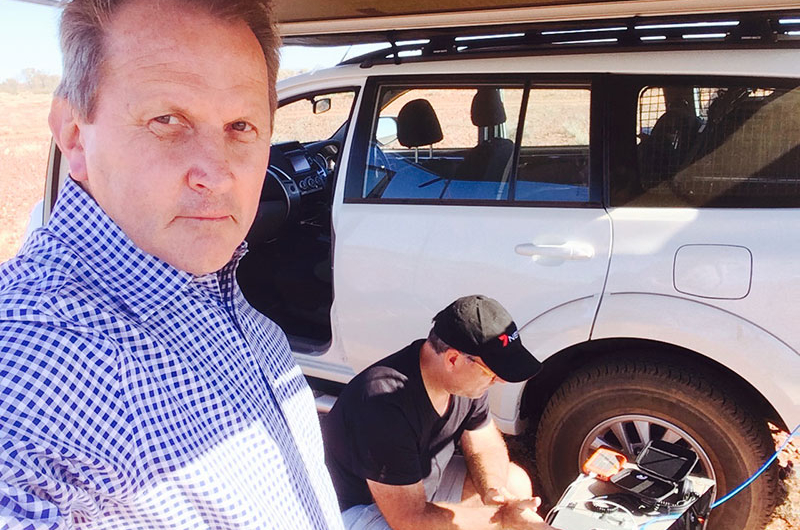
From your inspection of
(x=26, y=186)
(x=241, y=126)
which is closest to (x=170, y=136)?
(x=241, y=126)

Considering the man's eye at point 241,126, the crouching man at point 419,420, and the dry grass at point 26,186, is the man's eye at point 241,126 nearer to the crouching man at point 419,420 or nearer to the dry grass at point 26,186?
Answer: the crouching man at point 419,420

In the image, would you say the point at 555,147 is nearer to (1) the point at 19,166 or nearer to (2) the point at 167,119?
(2) the point at 167,119

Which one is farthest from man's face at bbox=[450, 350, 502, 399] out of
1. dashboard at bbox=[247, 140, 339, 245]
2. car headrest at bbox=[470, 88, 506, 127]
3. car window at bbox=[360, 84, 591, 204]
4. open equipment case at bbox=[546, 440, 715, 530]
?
dashboard at bbox=[247, 140, 339, 245]

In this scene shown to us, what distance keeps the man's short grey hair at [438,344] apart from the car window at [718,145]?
92 centimetres

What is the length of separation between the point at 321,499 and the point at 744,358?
1638 mm

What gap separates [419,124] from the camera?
286 centimetres

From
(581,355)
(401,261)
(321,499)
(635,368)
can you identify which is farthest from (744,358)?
(321,499)

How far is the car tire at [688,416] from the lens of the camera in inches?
87.4

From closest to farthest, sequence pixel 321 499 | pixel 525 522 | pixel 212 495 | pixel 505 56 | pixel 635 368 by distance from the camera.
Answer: pixel 212 495 < pixel 321 499 < pixel 525 522 < pixel 635 368 < pixel 505 56

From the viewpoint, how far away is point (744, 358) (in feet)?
6.93

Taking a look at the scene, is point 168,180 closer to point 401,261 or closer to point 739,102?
point 401,261

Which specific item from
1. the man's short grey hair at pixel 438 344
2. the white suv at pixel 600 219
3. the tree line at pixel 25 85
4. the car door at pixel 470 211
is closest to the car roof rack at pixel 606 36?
the white suv at pixel 600 219

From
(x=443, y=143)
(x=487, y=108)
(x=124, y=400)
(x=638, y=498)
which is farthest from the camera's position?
(x=443, y=143)

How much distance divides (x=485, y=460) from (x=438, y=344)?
21.8 inches
